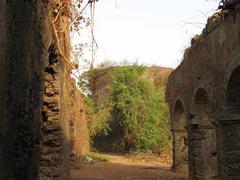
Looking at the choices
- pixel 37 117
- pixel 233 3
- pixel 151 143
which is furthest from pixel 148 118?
pixel 37 117

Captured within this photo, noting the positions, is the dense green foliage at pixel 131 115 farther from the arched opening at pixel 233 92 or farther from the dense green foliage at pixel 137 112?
the arched opening at pixel 233 92

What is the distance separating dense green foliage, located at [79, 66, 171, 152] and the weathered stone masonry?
1178 cm

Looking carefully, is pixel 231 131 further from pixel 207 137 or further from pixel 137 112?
pixel 137 112

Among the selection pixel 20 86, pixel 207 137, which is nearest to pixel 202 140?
pixel 207 137

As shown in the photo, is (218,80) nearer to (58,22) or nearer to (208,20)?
(208,20)

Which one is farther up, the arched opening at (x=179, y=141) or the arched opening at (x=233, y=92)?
the arched opening at (x=233, y=92)

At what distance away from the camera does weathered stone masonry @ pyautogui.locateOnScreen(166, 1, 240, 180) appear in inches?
364

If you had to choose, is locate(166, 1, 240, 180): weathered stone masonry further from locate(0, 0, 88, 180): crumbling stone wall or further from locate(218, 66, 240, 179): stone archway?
locate(0, 0, 88, 180): crumbling stone wall

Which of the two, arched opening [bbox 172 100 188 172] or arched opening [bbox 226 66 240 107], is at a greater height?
arched opening [bbox 226 66 240 107]

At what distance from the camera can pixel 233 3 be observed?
8586 mm

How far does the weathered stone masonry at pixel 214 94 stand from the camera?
9242mm

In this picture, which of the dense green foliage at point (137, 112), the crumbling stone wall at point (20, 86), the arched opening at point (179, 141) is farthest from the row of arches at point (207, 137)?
the dense green foliage at point (137, 112)

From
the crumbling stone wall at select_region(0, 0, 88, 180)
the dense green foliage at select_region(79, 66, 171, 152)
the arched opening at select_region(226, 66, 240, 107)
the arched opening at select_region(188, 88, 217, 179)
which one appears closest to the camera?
the crumbling stone wall at select_region(0, 0, 88, 180)

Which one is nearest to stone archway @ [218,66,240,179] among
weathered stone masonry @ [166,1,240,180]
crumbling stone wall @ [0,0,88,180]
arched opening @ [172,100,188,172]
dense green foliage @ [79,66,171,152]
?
weathered stone masonry @ [166,1,240,180]
